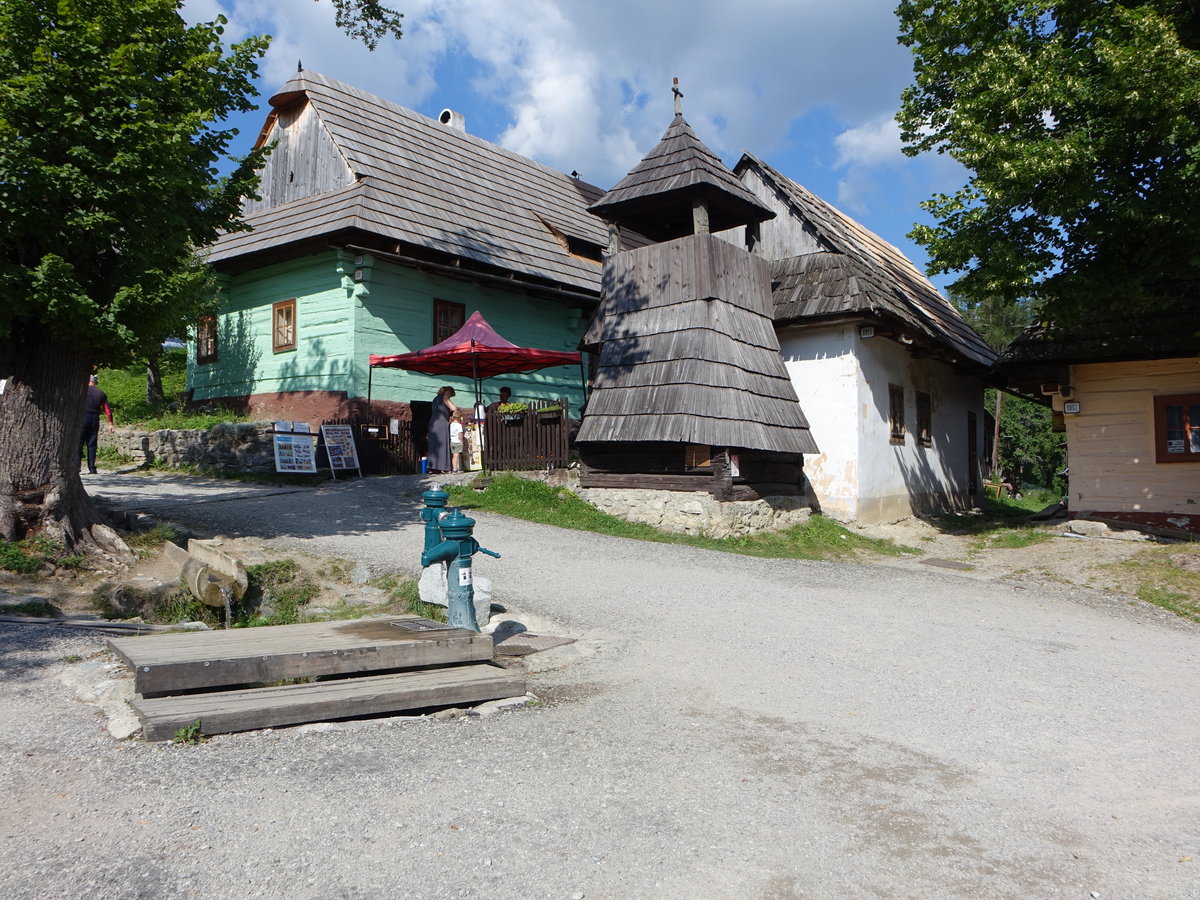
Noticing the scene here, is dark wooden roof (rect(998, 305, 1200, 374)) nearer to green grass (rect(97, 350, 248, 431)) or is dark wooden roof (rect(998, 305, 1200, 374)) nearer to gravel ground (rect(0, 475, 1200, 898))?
gravel ground (rect(0, 475, 1200, 898))

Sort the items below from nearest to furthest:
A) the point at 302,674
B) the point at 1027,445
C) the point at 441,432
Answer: the point at 302,674 → the point at 441,432 → the point at 1027,445

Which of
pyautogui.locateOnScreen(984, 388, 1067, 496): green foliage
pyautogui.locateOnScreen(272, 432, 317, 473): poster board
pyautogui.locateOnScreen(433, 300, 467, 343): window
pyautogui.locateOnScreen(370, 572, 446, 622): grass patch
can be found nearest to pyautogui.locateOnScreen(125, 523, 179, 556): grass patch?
pyautogui.locateOnScreen(370, 572, 446, 622): grass patch

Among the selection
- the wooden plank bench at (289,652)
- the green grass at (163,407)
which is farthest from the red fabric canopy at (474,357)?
the wooden plank bench at (289,652)

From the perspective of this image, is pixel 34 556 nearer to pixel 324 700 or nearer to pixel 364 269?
pixel 324 700

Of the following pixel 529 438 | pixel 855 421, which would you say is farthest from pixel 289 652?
pixel 855 421

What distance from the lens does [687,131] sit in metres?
15.8

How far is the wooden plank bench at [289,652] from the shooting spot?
15.8 ft

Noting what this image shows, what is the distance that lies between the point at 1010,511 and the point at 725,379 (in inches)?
472

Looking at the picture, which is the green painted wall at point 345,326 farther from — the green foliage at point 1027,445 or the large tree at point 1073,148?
the green foliage at point 1027,445

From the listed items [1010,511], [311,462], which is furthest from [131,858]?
[1010,511]

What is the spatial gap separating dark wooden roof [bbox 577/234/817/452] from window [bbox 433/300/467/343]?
4.77 m

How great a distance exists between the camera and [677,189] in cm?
1449

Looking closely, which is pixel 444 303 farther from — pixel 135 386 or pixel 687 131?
pixel 135 386

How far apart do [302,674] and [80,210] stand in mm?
5719
